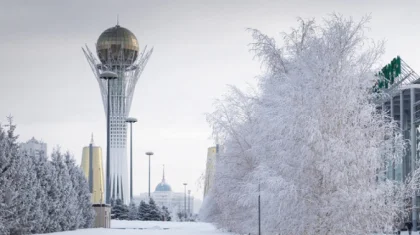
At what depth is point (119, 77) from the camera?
117m

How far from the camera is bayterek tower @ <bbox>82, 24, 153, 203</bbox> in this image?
117000 mm

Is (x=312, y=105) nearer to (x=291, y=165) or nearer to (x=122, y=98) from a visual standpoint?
(x=291, y=165)

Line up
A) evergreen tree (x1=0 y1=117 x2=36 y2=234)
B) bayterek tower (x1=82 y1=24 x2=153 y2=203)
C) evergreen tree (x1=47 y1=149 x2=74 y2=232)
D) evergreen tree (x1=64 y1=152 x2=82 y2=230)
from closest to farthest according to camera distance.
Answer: evergreen tree (x1=0 y1=117 x2=36 y2=234) < evergreen tree (x1=47 y1=149 x2=74 y2=232) < evergreen tree (x1=64 y1=152 x2=82 y2=230) < bayterek tower (x1=82 y1=24 x2=153 y2=203)

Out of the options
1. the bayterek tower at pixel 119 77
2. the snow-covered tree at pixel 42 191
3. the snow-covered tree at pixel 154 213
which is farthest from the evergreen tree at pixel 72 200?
the bayterek tower at pixel 119 77

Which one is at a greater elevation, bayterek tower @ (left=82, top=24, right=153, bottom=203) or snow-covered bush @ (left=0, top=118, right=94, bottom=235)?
bayterek tower @ (left=82, top=24, right=153, bottom=203)

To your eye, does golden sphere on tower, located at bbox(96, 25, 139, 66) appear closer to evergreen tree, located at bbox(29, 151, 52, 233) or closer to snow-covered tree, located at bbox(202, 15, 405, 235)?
evergreen tree, located at bbox(29, 151, 52, 233)

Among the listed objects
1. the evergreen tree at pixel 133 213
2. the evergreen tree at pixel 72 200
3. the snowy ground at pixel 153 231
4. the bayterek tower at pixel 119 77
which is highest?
the bayterek tower at pixel 119 77

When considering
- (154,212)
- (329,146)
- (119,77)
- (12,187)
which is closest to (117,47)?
(119,77)

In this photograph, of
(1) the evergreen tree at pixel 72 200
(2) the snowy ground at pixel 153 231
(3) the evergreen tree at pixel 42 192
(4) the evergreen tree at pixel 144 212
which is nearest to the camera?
(3) the evergreen tree at pixel 42 192

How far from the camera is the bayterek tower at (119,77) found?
384 feet

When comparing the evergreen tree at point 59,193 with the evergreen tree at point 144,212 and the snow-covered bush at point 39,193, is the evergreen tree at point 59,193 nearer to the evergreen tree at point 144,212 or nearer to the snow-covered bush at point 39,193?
the snow-covered bush at point 39,193

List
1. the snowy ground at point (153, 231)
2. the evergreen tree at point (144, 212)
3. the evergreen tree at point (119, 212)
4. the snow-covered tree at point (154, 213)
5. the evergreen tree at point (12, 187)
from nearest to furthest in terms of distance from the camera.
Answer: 1. the evergreen tree at point (12, 187)
2. the snowy ground at point (153, 231)
3. the evergreen tree at point (144, 212)
4. the snow-covered tree at point (154, 213)
5. the evergreen tree at point (119, 212)

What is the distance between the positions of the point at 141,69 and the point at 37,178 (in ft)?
251

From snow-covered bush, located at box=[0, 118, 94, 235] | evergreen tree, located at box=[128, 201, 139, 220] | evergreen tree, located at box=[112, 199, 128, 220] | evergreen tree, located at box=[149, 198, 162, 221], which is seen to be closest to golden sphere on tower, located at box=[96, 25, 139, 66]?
evergreen tree, located at box=[112, 199, 128, 220]
